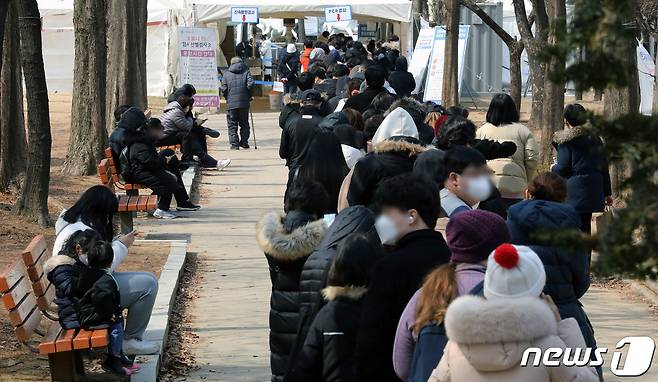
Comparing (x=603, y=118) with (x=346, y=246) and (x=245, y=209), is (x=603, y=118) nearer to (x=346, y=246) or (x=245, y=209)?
(x=346, y=246)


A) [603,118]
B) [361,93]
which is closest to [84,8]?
[361,93]

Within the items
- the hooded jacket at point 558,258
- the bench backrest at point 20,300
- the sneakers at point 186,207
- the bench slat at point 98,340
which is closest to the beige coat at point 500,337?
the hooded jacket at point 558,258

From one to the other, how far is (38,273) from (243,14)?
27.1m

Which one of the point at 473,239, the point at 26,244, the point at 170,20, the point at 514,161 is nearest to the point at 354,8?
the point at 170,20

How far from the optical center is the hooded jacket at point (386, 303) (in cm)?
494

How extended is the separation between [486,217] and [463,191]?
2.31 metres

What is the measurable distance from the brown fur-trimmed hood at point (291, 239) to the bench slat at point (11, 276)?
5.64 feet

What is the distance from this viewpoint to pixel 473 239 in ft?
15.5

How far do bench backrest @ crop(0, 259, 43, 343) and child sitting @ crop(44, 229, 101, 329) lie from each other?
0.67ft

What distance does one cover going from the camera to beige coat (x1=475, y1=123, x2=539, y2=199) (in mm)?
10141

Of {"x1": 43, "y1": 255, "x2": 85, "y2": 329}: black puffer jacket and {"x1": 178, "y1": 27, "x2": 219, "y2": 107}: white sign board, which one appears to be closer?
{"x1": 43, "y1": 255, "x2": 85, "y2": 329}: black puffer jacket

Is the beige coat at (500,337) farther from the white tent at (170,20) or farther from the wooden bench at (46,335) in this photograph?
the white tent at (170,20)

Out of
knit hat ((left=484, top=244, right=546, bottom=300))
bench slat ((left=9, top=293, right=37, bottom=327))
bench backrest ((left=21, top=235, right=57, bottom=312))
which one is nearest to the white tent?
bench backrest ((left=21, top=235, right=57, bottom=312))

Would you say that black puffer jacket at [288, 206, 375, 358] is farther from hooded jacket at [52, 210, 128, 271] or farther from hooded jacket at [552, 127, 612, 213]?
hooded jacket at [552, 127, 612, 213]
